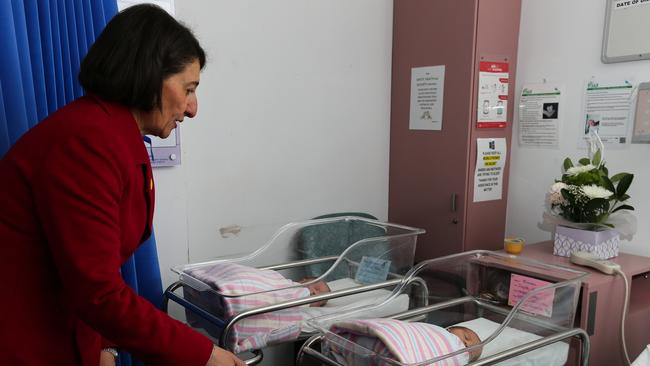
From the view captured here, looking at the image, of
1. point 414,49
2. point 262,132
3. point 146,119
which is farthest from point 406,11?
point 146,119

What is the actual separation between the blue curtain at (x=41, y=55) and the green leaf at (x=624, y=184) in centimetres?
174

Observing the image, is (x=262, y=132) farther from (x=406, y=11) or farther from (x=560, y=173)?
(x=560, y=173)

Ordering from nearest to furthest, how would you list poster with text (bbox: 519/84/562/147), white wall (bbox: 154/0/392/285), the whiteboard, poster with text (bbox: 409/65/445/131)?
1. the whiteboard
2. white wall (bbox: 154/0/392/285)
3. poster with text (bbox: 519/84/562/147)
4. poster with text (bbox: 409/65/445/131)

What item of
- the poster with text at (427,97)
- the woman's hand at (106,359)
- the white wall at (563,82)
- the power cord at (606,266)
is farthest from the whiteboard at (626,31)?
the woman's hand at (106,359)

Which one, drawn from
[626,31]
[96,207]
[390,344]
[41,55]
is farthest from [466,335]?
[41,55]

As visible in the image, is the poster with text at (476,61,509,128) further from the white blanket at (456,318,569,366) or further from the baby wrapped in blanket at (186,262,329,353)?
the baby wrapped in blanket at (186,262,329,353)

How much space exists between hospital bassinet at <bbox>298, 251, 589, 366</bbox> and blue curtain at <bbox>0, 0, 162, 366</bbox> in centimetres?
88

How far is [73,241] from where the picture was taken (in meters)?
0.88

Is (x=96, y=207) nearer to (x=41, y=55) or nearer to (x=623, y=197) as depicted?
(x=41, y=55)

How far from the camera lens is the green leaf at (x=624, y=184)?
191 centimetres

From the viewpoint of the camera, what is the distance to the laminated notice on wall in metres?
2.40

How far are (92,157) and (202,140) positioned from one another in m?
1.28

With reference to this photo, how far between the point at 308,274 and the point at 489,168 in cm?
100

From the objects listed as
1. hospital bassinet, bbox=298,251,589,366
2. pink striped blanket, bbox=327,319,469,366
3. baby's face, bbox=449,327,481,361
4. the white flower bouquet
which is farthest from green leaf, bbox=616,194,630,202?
pink striped blanket, bbox=327,319,469,366
